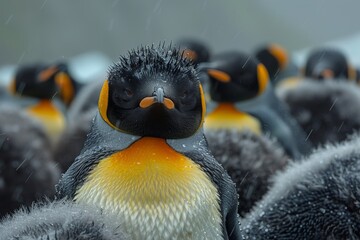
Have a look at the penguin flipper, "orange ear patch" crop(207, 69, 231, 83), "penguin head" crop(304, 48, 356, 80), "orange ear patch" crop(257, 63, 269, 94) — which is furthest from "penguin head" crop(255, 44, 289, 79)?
the penguin flipper

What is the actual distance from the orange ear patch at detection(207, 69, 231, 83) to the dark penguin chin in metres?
1.52

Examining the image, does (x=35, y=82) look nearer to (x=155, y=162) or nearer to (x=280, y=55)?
(x=280, y=55)

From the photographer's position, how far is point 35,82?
4.79 metres

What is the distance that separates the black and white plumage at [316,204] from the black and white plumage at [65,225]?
57 cm

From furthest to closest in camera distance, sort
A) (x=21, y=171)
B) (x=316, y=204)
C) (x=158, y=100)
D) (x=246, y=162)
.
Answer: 1. (x=21, y=171)
2. (x=246, y=162)
3. (x=316, y=204)
4. (x=158, y=100)

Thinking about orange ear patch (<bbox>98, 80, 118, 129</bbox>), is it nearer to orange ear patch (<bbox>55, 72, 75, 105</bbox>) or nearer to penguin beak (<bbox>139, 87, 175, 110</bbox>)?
penguin beak (<bbox>139, 87, 175, 110</bbox>)

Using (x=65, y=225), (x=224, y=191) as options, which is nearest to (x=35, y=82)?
(x=224, y=191)

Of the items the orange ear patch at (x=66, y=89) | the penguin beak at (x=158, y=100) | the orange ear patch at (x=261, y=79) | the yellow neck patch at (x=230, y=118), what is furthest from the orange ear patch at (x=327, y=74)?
the penguin beak at (x=158, y=100)

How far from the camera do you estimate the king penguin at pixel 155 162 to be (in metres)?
1.48

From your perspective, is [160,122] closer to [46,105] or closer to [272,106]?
[272,106]

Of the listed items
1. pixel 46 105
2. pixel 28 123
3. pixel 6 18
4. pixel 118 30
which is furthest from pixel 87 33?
pixel 28 123

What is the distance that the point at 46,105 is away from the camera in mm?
4707

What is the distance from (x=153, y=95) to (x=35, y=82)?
11.2ft

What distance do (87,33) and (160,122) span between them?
16.4 meters
